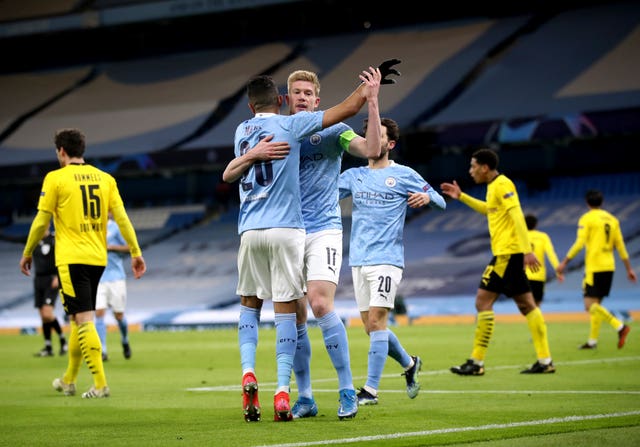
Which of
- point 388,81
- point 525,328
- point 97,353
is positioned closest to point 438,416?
point 388,81

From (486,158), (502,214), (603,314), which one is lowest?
(603,314)

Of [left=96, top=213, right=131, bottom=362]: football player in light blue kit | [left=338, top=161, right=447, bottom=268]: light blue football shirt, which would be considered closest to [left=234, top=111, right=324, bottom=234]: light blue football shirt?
[left=338, top=161, right=447, bottom=268]: light blue football shirt

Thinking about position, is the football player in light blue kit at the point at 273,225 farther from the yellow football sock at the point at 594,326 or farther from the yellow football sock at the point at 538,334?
the yellow football sock at the point at 594,326

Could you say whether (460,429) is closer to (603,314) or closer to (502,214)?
(502,214)

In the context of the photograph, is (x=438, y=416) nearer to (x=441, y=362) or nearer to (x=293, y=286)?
(x=293, y=286)

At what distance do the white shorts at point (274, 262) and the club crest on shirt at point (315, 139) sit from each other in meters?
0.68

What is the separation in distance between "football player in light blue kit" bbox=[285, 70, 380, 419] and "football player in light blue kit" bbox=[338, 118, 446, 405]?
57.9 inches

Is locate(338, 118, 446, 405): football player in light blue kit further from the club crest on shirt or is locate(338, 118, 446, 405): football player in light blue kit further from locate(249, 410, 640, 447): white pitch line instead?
locate(249, 410, 640, 447): white pitch line

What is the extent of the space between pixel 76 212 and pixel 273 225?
297 cm

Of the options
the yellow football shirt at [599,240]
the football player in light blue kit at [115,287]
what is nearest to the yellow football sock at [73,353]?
the football player in light blue kit at [115,287]

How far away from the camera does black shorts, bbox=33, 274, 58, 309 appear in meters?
19.5

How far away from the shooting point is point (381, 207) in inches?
390

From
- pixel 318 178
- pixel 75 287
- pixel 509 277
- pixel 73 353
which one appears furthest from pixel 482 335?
pixel 318 178

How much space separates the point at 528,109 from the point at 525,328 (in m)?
12.0
